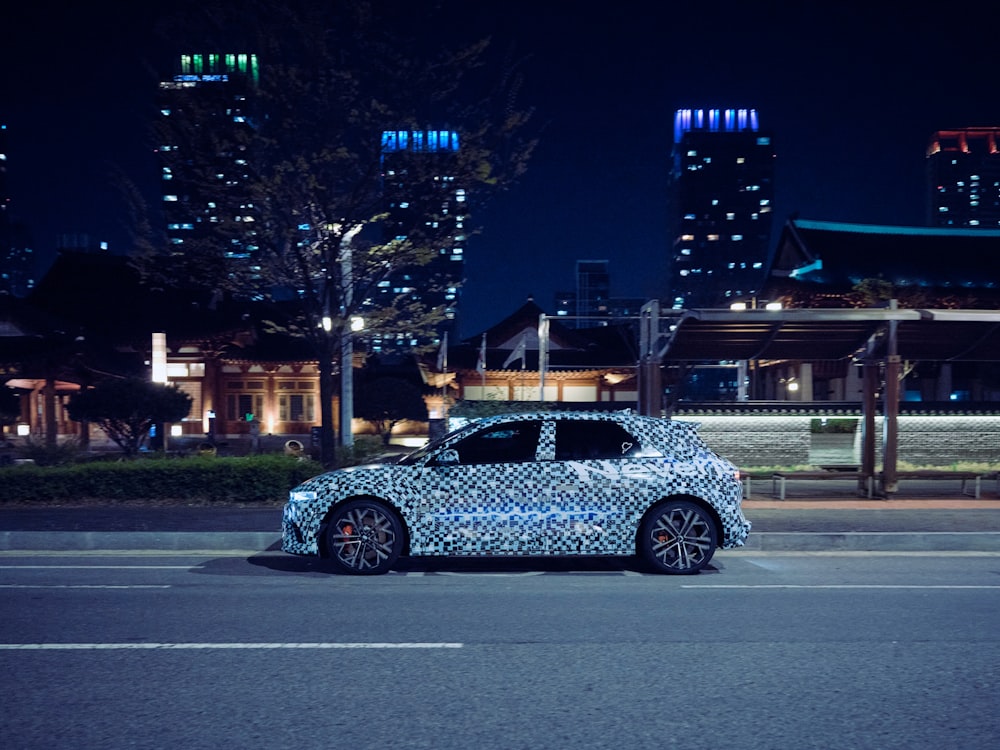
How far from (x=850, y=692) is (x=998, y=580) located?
4585 mm

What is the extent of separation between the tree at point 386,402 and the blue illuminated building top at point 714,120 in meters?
150

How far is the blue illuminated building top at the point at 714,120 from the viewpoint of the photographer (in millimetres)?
172750

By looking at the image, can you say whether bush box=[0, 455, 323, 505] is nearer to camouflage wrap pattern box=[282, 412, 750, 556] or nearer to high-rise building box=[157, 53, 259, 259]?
high-rise building box=[157, 53, 259, 259]

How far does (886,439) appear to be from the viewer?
543 inches

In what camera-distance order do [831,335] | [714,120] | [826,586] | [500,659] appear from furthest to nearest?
[714,120] < [831,335] < [826,586] < [500,659]

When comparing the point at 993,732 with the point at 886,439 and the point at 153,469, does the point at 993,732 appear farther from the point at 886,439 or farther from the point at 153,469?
the point at 153,469

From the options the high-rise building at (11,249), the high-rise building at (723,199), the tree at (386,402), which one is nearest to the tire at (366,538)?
the tree at (386,402)

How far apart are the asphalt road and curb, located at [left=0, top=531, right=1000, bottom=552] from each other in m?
1.55

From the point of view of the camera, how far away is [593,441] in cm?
882

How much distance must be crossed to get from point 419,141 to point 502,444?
8771 mm

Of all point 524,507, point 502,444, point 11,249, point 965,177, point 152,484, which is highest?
point 965,177

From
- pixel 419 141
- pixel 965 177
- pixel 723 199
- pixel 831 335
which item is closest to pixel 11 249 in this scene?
pixel 723 199

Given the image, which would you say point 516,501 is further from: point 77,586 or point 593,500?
point 77,586

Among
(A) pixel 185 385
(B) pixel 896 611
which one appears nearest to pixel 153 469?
(B) pixel 896 611
